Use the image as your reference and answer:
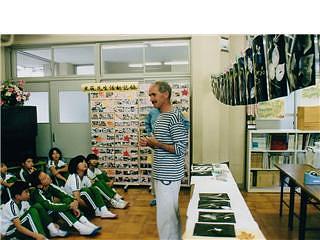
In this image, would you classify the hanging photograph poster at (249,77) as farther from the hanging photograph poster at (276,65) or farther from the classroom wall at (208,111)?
the classroom wall at (208,111)

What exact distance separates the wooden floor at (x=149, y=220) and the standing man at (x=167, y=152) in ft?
0.87

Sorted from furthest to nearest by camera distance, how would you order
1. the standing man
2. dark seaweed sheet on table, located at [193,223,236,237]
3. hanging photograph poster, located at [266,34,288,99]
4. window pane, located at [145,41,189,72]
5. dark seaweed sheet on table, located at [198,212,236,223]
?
window pane, located at [145,41,189,72] < the standing man < dark seaweed sheet on table, located at [198,212,236,223] < dark seaweed sheet on table, located at [193,223,236,237] < hanging photograph poster, located at [266,34,288,99]

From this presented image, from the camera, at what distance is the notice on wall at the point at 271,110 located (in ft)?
11.1

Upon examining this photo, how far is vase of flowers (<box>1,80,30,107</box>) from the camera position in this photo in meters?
1.81

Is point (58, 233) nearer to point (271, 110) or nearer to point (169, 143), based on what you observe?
point (169, 143)

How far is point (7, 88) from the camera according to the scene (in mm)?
1807

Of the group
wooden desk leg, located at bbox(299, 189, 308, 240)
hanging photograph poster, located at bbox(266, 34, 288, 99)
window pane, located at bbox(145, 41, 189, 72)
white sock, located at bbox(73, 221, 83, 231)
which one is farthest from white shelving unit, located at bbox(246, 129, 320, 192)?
hanging photograph poster, located at bbox(266, 34, 288, 99)

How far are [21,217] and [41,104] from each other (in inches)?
31.2

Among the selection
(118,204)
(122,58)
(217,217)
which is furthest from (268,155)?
(217,217)

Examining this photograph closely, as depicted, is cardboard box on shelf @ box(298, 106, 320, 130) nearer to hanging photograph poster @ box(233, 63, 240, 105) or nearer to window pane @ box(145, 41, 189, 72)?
hanging photograph poster @ box(233, 63, 240, 105)

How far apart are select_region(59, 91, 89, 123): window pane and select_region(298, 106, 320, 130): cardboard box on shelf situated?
199cm

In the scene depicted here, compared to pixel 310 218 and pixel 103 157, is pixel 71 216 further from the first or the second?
pixel 310 218

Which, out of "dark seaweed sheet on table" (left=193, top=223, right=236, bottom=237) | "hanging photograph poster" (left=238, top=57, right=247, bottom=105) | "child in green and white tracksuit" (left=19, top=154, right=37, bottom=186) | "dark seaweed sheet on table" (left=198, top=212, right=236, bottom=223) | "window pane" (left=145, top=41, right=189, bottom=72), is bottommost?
"dark seaweed sheet on table" (left=193, top=223, right=236, bottom=237)

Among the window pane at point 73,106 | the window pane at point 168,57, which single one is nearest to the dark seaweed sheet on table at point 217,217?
the window pane at point 73,106
